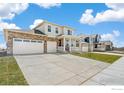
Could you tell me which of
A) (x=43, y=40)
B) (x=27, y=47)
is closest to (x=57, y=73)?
(x=27, y=47)

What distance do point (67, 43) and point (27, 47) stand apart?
7410 mm

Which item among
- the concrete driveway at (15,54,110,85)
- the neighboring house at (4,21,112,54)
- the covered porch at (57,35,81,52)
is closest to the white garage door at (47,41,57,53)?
the neighboring house at (4,21,112,54)

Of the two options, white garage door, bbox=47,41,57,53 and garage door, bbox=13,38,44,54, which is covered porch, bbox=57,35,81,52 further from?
garage door, bbox=13,38,44,54

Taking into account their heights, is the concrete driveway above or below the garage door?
below

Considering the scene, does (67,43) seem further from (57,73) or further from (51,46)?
(57,73)

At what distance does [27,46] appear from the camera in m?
13.4

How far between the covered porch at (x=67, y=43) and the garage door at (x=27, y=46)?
335cm

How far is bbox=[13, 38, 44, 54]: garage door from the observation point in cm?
1255

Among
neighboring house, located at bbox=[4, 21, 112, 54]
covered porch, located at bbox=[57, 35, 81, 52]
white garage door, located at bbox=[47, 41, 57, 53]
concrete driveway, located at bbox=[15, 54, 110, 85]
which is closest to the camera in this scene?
concrete driveway, located at bbox=[15, 54, 110, 85]

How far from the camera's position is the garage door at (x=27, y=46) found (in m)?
12.5
